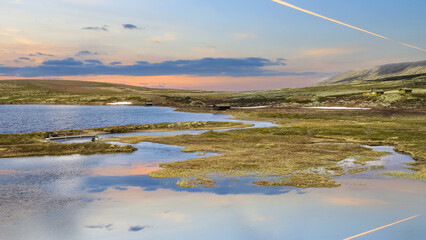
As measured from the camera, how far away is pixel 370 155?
158 ft

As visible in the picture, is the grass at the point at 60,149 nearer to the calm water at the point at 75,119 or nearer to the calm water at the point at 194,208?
the calm water at the point at 194,208

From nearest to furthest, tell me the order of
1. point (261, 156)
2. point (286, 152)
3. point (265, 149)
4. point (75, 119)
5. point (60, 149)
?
point (261, 156) → point (286, 152) → point (265, 149) → point (60, 149) → point (75, 119)

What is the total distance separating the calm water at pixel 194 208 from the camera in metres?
22.3

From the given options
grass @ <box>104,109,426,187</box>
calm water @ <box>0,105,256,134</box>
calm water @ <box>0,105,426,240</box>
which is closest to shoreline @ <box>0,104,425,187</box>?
grass @ <box>104,109,426,187</box>

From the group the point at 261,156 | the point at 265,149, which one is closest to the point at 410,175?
the point at 261,156

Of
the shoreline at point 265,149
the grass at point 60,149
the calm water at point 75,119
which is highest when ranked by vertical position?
the shoreline at point 265,149

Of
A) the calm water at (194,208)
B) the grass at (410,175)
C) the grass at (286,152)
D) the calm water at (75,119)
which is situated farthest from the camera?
the calm water at (75,119)

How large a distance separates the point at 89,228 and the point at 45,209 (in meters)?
5.79

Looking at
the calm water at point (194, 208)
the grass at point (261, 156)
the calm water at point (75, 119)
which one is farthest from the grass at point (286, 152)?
the calm water at point (75, 119)

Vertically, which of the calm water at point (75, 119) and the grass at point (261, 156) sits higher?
the grass at point (261, 156)

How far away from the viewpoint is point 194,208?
26594 millimetres

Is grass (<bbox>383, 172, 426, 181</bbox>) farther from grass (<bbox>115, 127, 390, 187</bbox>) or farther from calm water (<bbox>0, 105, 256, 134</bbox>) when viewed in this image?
calm water (<bbox>0, 105, 256, 134</bbox>)

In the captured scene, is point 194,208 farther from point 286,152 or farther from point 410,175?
point 286,152

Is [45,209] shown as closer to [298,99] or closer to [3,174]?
[3,174]
